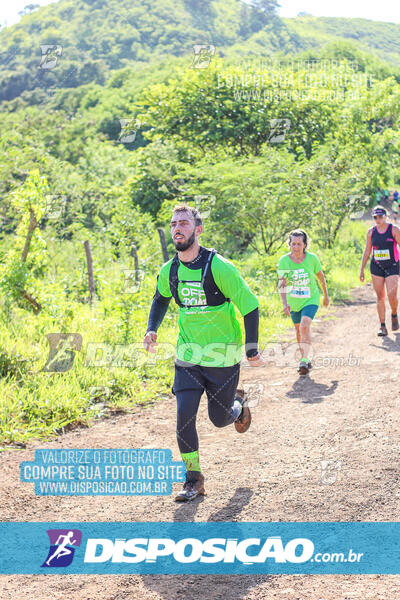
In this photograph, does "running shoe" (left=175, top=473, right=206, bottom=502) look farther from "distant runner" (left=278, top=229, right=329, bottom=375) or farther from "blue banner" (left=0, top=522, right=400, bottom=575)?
"distant runner" (left=278, top=229, right=329, bottom=375)

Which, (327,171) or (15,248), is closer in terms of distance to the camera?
(15,248)

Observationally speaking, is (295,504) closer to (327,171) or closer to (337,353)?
(337,353)

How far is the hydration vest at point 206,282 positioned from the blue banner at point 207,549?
152 cm

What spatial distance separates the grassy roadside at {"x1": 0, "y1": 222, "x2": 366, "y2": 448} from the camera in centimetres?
666

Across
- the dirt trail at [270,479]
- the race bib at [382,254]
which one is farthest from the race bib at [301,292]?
the race bib at [382,254]

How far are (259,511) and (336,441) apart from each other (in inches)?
59.2

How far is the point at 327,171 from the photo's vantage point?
700 inches

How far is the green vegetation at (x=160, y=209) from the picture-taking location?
25.5 feet

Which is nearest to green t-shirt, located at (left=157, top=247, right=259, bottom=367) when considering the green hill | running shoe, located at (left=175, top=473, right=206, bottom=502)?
running shoe, located at (left=175, top=473, right=206, bottom=502)

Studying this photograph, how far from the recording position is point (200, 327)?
4648mm

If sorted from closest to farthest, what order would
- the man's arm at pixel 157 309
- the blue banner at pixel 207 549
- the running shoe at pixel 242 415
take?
1. the blue banner at pixel 207 549
2. the man's arm at pixel 157 309
3. the running shoe at pixel 242 415

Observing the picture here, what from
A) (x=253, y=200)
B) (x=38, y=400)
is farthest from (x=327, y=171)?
(x=38, y=400)

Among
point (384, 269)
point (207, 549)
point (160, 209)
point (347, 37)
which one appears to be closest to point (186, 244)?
point (207, 549)

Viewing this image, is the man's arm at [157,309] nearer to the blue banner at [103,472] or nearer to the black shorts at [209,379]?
the black shorts at [209,379]
